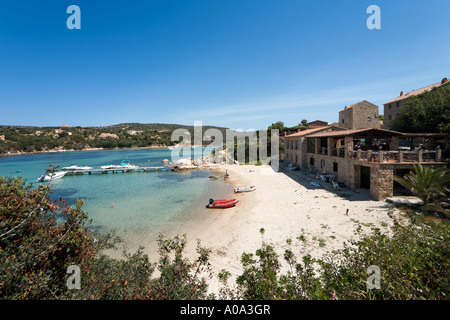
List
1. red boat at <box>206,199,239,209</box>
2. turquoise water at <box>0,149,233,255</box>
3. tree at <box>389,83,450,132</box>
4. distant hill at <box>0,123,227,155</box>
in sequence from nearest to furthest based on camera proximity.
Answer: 1. turquoise water at <box>0,149,233,255</box>
2. tree at <box>389,83,450,132</box>
3. red boat at <box>206,199,239,209</box>
4. distant hill at <box>0,123,227,155</box>

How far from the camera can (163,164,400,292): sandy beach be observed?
1126 cm

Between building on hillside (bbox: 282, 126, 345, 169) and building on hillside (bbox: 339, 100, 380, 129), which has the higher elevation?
building on hillside (bbox: 339, 100, 380, 129)

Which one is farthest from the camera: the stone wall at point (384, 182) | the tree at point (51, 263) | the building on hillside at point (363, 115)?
the building on hillside at point (363, 115)

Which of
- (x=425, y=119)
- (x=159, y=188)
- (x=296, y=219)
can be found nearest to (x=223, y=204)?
(x=296, y=219)

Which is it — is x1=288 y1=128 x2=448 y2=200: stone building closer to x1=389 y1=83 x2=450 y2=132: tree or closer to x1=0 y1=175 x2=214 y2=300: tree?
x1=389 y1=83 x2=450 y2=132: tree

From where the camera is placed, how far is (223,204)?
845 inches

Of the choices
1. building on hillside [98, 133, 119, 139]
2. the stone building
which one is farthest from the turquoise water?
building on hillside [98, 133, 119, 139]

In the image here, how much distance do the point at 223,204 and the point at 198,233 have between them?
6135 millimetres

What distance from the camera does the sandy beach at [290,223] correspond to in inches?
443

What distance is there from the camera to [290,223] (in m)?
14.6

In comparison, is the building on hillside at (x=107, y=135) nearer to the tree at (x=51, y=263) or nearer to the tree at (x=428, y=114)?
the tree at (x=51, y=263)

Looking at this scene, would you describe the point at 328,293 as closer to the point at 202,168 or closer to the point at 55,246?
the point at 55,246

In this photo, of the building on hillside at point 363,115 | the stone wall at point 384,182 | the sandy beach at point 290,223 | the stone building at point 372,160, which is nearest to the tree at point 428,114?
the stone building at point 372,160

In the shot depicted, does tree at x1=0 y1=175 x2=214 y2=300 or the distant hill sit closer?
tree at x1=0 y1=175 x2=214 y2=300
